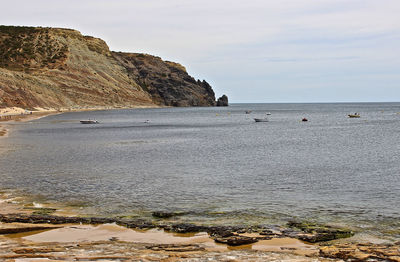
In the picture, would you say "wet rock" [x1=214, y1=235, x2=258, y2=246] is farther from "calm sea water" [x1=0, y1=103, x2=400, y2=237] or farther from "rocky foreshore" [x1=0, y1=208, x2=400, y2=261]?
"calm sea water" [x1=0, y1=103, x2=400, y2=237]

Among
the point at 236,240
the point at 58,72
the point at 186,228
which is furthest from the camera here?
the point at 58,72

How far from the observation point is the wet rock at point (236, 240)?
42.5 feet

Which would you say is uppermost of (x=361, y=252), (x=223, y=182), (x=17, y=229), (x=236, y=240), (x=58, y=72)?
(x=58, y=72)

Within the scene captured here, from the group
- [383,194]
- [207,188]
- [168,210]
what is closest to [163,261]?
[168,210]

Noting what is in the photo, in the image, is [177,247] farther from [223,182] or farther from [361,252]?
[223,182]

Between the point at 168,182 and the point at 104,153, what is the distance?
16.9 m

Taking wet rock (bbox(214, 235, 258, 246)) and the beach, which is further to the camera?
wet rock (bbox(214, 235, 258, 246))

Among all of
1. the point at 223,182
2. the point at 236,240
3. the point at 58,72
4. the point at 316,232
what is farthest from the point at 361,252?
the point at 58,72

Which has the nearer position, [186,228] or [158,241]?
[158,241]

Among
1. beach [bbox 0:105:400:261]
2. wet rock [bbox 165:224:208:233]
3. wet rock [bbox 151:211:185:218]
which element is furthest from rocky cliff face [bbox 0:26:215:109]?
wet rock [bbox 165:224:208:233]

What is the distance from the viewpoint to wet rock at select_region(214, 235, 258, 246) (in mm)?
12950

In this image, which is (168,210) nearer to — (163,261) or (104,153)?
(163,261)

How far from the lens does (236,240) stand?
1309 centimetres

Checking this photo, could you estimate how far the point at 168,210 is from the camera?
18.1m
